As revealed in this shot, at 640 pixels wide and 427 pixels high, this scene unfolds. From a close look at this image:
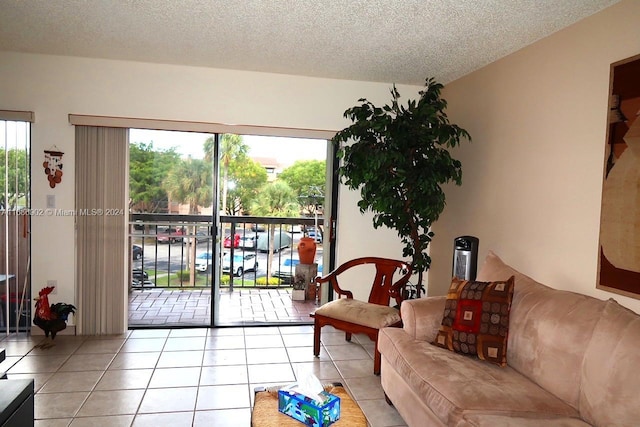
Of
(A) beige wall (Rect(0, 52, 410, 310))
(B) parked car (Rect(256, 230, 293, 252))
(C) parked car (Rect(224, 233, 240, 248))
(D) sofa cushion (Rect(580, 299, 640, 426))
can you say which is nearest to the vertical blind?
(A) beige wall (Rect(0, 52, 410, 310))

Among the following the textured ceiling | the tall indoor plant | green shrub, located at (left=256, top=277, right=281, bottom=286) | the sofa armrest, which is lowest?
green shrub, located at (left=256, top=277, right=281, bottom=286)

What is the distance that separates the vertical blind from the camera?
366 cm

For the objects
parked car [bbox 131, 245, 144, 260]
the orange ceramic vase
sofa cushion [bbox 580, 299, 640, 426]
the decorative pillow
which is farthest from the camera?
the orange ceramic vase

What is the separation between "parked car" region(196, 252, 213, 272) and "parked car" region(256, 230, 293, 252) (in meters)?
1.09

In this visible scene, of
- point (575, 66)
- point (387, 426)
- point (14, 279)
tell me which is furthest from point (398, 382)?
point (14, 279)

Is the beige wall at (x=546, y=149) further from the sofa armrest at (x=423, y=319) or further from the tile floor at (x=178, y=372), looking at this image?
the tile floor at (x=178, y=372)

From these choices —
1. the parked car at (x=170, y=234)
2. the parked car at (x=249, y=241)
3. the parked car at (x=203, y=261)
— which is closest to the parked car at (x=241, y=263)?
the parked car at (x=249, y=241)

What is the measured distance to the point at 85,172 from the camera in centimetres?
365

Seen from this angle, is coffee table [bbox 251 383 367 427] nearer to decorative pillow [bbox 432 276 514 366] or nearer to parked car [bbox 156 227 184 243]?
decorative pillow [bbox 432 276 514 366]

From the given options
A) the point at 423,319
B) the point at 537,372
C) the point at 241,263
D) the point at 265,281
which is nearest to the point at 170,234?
the point at 241,263

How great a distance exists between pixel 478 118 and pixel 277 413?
291 cm

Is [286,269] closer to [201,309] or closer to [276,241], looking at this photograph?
[276,241]

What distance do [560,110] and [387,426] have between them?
7.27 ft

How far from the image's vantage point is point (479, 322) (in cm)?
234
